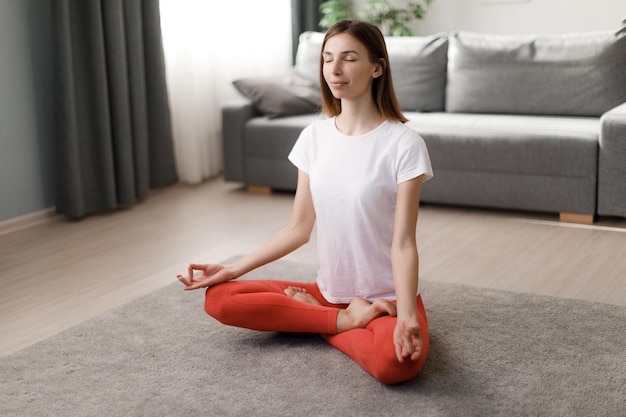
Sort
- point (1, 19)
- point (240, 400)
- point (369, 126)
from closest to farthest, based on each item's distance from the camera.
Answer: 1. point (240, 400)
2. point (369, 126)
3. point (1, 19)

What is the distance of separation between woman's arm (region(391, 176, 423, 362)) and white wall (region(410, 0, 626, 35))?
11.3 feet

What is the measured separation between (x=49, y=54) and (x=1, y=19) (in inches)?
12.2

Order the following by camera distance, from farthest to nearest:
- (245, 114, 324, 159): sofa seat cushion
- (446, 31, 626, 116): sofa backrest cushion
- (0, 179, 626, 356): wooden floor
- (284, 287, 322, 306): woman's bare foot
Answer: (245, 114, 324, 159): sofa seat cushion < (446, 31, 626, 116): sofa backrest cushion < (0, 179, 626, 356): wooden floor < (284, 287, 322, 306): woman's bare foot

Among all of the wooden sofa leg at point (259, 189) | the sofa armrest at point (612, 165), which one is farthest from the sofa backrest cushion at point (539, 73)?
the wooden sofa leg at point (259, 189)

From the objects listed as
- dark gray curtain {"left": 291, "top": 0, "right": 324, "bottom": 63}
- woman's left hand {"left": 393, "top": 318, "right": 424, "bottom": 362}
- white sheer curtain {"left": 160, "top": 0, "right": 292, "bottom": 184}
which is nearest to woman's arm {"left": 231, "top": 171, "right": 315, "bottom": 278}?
woman's left hand {"left": 393, "top": 318, "right": 424, "bottom": 362}

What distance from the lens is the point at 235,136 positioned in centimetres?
423

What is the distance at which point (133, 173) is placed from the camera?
157 inches

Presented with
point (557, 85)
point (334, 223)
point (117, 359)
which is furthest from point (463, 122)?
point (117, 359)

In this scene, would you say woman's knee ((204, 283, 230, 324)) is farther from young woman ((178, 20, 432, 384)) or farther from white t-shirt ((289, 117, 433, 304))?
white t-shirt ((289, 117, 433, 304))

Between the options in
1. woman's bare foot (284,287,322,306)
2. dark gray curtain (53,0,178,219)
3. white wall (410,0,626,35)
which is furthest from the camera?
white wall (410,0,626,35)

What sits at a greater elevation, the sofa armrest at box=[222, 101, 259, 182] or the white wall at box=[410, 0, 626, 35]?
the white wall at box=[410, 0, 626, 35]

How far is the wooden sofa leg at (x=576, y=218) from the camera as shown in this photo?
11.3 feet

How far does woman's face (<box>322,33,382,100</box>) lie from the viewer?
1950mm

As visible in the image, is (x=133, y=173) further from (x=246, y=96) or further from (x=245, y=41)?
(x=245, y=41)
